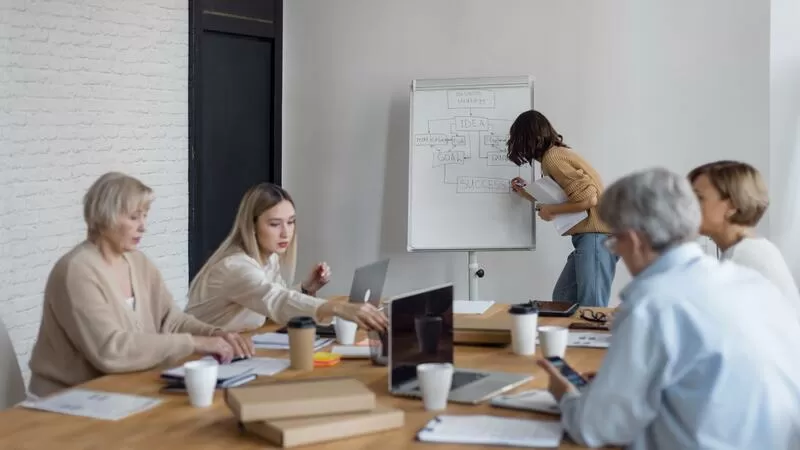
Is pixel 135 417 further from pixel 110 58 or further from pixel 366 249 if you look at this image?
pixel 366 249

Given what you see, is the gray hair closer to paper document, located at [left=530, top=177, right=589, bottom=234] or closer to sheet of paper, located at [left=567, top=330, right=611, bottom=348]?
sheet of paper, located at [left=567, top=330, right=611, bottom=348]

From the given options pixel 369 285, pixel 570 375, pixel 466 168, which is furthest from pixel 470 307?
pixel 466 168

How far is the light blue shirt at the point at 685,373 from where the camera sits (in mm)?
1570

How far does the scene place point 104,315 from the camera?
2314 mm

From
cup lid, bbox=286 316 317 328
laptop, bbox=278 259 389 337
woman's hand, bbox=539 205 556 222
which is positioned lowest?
cup lid, bbox=286 316 317 328

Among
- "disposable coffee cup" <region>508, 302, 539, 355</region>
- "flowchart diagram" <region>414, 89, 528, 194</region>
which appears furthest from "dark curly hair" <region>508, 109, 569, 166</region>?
"disposable coffee cup" <region>508, 302, 539, 355</region>

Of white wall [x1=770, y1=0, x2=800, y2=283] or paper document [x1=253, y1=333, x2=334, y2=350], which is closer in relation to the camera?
paper document [x1=253, y1=333, x2=334, y2=350]

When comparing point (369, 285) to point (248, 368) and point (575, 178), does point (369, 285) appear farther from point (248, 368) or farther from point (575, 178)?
point (575, 178)

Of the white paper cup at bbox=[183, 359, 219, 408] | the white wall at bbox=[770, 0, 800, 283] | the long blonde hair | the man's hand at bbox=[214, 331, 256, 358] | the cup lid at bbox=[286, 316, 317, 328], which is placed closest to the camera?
the white paper cup at bbox=[183, 359, 219, 408]

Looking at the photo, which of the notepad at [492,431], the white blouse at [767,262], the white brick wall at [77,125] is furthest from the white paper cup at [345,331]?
the white brick wall at [77,125]

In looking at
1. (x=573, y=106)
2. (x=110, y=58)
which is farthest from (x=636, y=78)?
(x=110, y=58)

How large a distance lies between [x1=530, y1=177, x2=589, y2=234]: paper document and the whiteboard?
37 centimetres

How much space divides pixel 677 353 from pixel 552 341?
846 mm

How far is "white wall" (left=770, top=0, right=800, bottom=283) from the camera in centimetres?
468
